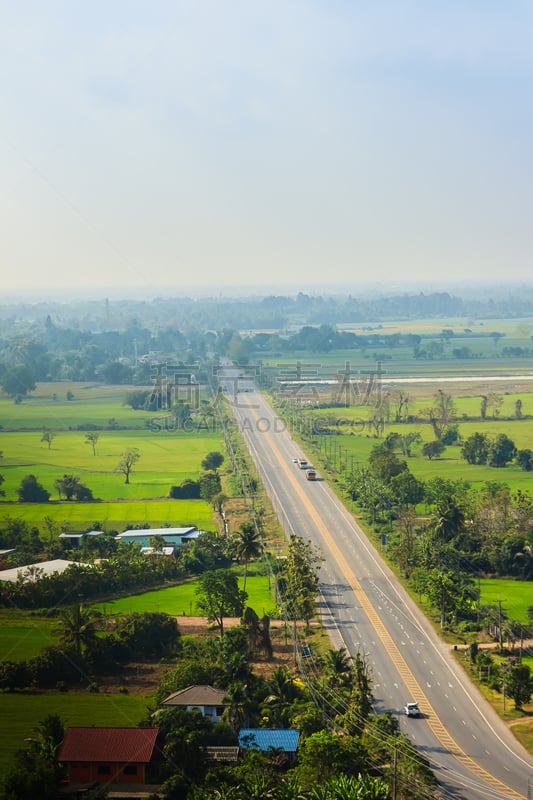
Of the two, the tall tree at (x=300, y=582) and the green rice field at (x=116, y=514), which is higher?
the tall tree at (x=300, y=582)

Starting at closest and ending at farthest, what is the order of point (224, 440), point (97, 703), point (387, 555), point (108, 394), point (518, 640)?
point (97, 703) < point (518, 640) < point (387, 555) < point (224, 440) < point (108, 394)

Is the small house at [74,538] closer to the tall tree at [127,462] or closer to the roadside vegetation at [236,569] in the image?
the roadside vegetation at [236,569]

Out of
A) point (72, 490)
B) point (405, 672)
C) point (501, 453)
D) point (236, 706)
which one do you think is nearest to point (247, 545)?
point (405, 672)

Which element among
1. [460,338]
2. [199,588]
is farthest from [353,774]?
[460,338]

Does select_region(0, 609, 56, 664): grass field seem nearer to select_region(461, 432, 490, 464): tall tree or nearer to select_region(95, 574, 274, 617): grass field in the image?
select_region(95, 574, 274, 617): grass field

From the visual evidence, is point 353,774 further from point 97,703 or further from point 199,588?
point 199,588

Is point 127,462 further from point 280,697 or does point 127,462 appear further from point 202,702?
point 202,702

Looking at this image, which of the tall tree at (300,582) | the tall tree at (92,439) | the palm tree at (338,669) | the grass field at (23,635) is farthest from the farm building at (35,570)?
the tall tree at (92,439)
